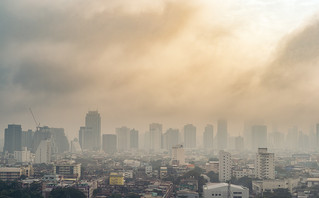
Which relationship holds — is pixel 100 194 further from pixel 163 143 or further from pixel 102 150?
pixel 163 143

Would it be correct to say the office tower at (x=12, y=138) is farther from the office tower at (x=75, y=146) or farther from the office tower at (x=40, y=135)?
the office tower at (x=75, y=146)

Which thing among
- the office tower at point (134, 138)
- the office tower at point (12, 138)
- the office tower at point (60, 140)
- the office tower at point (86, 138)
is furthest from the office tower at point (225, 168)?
the office tower at point (134, 138)

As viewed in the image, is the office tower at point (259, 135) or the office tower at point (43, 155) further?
the office tower at point (259, 135)

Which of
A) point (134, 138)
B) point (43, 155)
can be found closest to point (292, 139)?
point (134, 138)

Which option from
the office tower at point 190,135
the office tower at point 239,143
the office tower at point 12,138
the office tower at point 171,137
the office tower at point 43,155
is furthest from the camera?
the office tower at point 190,135

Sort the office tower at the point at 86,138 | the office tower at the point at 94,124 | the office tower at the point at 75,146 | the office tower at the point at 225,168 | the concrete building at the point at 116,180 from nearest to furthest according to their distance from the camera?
the concrete building at the point at 116,180, the office tower at the point at 225,168, the office tower at the point at 75,146, the office tower at the point at 86,138, the office tower at the point at 94,124

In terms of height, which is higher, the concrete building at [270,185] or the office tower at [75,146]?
the office tower at [75,146]

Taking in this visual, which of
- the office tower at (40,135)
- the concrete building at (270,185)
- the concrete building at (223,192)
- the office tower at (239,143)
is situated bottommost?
the concrete building at (270,185)
